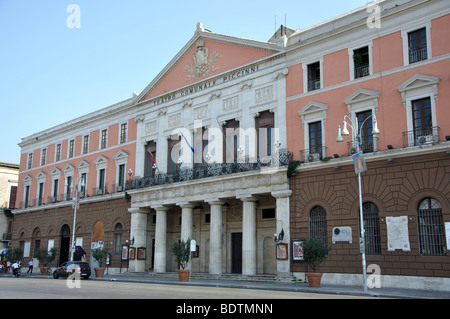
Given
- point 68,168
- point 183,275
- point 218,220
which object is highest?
point 68,168

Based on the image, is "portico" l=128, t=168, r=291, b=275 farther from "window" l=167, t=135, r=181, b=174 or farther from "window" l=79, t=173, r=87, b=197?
"window" l=79, t=173, r=87, b=197

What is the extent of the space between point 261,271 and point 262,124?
10.3 metres

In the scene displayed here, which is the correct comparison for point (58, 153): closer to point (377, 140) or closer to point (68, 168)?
point (68, 168)

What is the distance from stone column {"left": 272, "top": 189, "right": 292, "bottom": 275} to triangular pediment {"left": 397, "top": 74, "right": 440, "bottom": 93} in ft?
30.0

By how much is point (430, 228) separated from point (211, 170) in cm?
1578

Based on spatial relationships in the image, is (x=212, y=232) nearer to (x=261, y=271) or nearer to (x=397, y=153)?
(x=261, y=271)

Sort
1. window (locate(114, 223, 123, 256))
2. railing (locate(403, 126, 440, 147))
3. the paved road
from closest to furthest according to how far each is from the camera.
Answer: the paved road
railing (locate(403, 126, 440, 147))
window (locate(114, 223, 123, 256))

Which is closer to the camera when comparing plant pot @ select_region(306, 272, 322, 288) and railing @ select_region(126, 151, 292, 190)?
plant pot @ select_region(306, 272, 322, 288)

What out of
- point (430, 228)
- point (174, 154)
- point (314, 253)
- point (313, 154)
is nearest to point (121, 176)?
point (174, 154)

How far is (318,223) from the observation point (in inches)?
1107

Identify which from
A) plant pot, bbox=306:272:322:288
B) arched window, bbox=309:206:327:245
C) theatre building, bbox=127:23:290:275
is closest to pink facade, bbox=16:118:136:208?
theatre building, bbox=127:23:290:275

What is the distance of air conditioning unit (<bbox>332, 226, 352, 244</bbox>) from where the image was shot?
26.3 metres

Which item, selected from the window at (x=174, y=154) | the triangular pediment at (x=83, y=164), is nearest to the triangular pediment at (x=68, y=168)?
the triangular pediment at (x=83, y=164)
